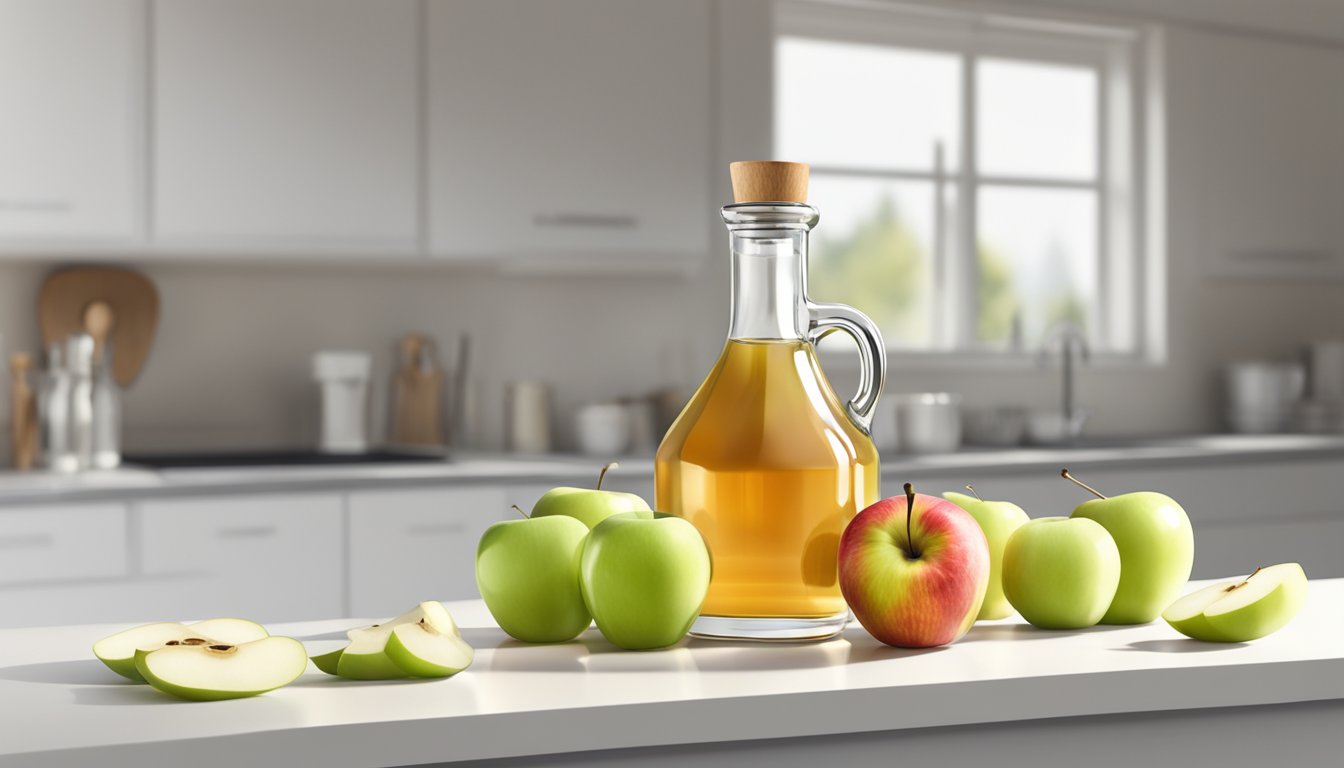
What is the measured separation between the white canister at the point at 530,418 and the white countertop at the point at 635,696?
2728 mm

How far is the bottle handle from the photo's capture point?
0.96m

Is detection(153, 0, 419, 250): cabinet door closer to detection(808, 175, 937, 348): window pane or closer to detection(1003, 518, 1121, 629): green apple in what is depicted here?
detection(808, 175, 937, 348): window pane

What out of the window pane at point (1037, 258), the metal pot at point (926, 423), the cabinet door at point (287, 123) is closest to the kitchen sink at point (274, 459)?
the cabinet door at point (287, 123)

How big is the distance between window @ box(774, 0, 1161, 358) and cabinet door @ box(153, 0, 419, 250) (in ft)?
4.07

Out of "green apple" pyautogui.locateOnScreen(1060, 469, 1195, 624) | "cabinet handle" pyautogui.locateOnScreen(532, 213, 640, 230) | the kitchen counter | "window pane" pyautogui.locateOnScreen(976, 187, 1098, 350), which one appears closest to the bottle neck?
"green apple" pyautogui.locateOnScreen(1060, 469, 1195, 624)

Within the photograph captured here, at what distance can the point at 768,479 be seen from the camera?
884 millimetres

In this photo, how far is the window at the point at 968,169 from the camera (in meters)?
4.33

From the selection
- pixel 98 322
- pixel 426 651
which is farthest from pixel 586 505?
pixel 98 322

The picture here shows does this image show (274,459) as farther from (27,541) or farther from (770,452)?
(770,452)

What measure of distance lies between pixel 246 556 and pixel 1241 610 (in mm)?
2372

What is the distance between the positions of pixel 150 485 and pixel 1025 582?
2271mm

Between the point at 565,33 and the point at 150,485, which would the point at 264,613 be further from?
the point at 565,33

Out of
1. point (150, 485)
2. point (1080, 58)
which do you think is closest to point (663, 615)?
point (150, 485)

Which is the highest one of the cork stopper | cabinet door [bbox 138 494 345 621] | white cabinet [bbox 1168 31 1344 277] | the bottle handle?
white cabinet [bbox 1168 31 1344 277]
